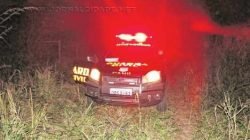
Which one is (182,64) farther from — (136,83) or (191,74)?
(136,83)

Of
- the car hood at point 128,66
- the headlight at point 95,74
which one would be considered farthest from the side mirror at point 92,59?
the headlight at point 95,74

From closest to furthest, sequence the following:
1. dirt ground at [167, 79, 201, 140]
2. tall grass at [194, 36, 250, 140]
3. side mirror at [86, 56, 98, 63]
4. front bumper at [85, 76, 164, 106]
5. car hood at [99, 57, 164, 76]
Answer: tall grass at [194, 36, 250, 140] < dirt ground at [167, 79, 201, 140] < front bumper at [85, 76, 164, 106] < car hood at [99, 57, 164, 76] < side mirror at [86, 56, 98, 63]

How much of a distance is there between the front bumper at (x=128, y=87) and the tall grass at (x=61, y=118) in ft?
0.91

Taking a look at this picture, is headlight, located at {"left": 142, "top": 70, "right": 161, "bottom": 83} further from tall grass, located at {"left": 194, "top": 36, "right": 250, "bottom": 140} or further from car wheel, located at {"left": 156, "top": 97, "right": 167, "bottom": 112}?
tall grass, located at {"left": 194, "top": 36, "right": 250, "bottom": 140}

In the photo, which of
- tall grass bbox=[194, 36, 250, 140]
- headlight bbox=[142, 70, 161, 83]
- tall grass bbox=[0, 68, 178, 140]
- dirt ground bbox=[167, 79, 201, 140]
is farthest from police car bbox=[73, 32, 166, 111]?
tall grass bbox=[194, 36, 250, 140]

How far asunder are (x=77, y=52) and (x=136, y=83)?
316 inches

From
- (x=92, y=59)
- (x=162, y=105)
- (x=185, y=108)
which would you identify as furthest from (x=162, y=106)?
(x=92, y=59)

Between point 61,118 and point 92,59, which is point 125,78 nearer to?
point 92,59

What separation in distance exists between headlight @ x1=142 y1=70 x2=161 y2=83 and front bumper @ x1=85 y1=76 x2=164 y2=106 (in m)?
0.08

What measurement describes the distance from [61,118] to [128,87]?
156 cm

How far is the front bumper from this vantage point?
915cm

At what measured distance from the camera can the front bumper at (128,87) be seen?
915 cm

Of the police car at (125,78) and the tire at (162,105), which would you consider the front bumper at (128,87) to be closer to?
the police car at (125,78)

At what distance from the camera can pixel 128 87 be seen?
9.18 metres
